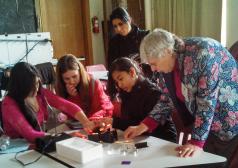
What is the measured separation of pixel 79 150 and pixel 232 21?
2995 mm

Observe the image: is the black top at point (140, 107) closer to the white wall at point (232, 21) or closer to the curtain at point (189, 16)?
the white wall at point (232, 21)

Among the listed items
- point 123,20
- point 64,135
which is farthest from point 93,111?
point 123,20

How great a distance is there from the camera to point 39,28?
4941 millimetres

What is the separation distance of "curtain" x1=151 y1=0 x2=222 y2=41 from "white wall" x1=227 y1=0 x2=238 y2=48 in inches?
4.1

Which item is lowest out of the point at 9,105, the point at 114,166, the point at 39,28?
the point at 114,166

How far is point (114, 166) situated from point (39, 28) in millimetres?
3945

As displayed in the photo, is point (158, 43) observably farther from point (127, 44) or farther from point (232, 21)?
point (232, 21)

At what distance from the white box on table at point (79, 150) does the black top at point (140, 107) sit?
0.43m

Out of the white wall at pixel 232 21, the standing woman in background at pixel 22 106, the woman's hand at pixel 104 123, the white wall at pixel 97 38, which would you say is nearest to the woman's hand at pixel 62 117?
the standing woman in background at pixel 22 106

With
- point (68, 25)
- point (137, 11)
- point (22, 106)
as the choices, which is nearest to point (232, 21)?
point (137, 11)

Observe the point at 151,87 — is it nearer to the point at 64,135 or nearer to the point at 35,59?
the point at 64,135

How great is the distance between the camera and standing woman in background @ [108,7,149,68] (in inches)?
125

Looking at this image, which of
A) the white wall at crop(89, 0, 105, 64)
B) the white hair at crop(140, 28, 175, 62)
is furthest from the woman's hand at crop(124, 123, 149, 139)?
the white wall at crop(89, 0, 105, 64)

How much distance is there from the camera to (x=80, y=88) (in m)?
2.30
